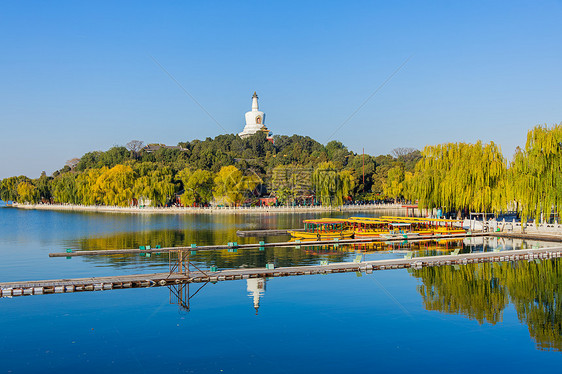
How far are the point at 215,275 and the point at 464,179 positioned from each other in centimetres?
2920

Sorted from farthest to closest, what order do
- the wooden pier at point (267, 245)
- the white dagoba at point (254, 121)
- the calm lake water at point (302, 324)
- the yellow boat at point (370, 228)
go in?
the white dagoba at point (254, 121), the yellow boat at point (370, 228), the wooden pier at point (267, 245), the calm lake water at point (302, 324)

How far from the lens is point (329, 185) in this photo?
77.6 meters

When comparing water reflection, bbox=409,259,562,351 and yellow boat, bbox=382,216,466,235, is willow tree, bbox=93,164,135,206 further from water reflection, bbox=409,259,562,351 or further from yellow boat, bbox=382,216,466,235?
water reflection, bbox=409,259,562,351

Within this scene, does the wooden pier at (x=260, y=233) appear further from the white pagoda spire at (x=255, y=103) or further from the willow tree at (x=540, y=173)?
the white pagoda spire at (x=255, y=103)

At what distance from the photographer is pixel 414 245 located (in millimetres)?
36344

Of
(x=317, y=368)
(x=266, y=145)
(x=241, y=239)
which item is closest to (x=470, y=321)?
(x=317, y=368)

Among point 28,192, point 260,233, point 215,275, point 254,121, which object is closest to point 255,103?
point 254,121

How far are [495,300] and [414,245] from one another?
15.7 meters

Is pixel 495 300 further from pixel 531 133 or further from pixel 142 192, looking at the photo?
pixel 142 192

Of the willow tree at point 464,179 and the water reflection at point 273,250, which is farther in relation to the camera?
the willow tree at point 464,179

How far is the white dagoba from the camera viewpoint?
490ft

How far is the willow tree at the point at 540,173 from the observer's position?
113ft

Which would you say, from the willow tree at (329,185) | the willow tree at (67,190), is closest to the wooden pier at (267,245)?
the willow tree at (329,185)

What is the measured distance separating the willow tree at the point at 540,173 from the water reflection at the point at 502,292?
7.24 meters
